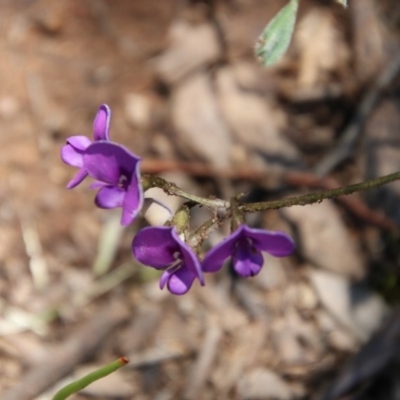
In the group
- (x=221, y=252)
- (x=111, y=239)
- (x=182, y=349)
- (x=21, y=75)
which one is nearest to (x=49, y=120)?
(x=21, y=75)

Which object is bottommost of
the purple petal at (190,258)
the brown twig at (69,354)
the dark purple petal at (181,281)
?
the brown twig at (69,354)

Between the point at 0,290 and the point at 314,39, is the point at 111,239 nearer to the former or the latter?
the point at 0,290

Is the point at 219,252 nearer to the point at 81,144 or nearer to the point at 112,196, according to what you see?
the point at 112,196

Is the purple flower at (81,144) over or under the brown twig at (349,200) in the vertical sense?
over

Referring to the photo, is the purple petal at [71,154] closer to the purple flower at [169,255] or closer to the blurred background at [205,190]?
the purple flower at [169,255]

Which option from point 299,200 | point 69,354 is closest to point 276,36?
point 299,200

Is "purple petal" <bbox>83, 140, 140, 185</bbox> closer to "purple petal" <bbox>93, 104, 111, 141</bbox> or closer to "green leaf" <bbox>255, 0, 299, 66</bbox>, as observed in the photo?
"purple petal" <bbox>93, 104, 111, 141</bbox>

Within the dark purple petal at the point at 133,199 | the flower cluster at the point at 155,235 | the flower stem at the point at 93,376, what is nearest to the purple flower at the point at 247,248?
the flower cluster at the point at 155,235

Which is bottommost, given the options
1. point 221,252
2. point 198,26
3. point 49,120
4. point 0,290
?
point 0,290
